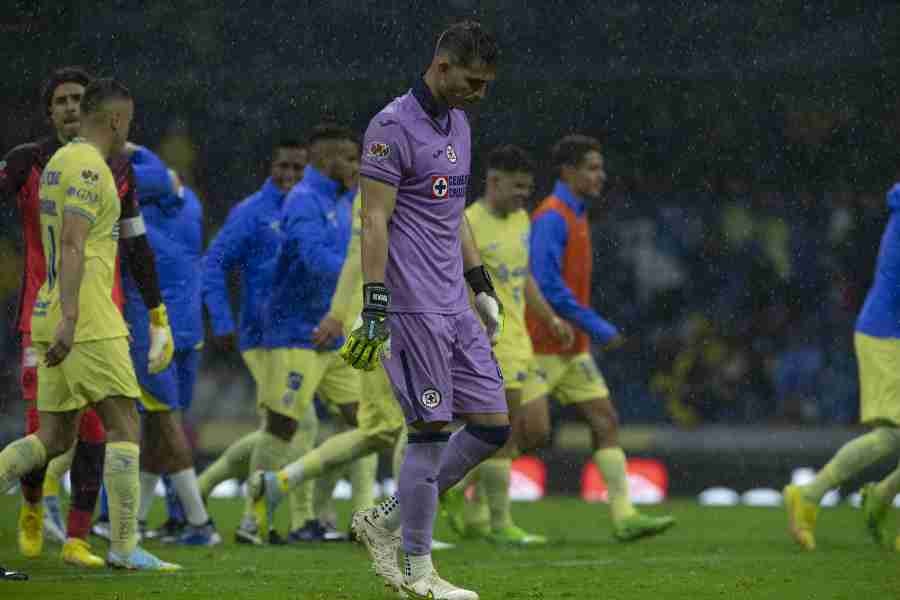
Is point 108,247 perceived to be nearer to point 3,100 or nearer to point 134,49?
point 134,49

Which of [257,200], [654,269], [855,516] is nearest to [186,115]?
[654,269]

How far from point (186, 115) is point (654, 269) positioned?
5.71 metres

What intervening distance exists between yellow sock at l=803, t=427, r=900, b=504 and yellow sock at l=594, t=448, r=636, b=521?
3.85ft

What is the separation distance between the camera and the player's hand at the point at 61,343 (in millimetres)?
7715

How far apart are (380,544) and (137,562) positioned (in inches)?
66.5

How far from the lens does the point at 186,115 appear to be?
59.8 ft

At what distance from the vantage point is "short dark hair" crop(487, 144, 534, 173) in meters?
10.9

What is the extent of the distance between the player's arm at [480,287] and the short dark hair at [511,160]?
3442 mm

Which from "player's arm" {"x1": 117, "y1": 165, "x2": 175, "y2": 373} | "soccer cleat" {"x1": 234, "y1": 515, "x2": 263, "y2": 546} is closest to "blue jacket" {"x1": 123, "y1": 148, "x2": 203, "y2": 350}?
"soccer cleat" {"x1": 234, "y1": 515, "x2": 263, "y2": 546}

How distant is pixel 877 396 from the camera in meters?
10.2

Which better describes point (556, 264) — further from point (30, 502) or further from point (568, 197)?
point (30, 502)

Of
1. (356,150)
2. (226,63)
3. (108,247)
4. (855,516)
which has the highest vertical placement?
(226,63)

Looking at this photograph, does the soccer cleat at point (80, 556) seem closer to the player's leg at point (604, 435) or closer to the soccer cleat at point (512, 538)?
the soccer cleat at point (512, 538)

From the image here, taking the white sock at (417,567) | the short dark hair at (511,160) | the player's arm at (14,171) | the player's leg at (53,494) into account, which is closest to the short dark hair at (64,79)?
the player's arm at (14,171)
